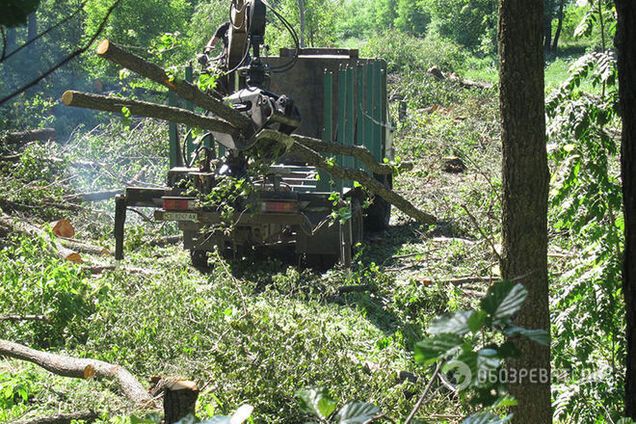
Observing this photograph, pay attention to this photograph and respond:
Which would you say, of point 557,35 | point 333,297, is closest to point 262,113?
point 333,297

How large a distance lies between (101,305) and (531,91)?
16.8 feet

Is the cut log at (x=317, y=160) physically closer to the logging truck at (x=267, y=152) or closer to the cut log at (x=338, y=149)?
the logging truck at (x=267, y=152)

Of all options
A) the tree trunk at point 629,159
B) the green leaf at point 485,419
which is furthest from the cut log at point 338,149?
the green leaf at point 485,419

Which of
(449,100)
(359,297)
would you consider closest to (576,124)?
(359,297)

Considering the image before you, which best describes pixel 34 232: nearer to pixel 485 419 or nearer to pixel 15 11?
pixel 485 419

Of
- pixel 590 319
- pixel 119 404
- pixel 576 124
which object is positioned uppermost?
pixel 576 124

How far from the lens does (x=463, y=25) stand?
42781 millimetres

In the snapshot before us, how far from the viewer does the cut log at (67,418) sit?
585 centimetres

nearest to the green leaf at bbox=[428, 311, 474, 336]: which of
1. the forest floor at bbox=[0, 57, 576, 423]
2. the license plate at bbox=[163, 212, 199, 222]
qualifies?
the forest floor at bbox=[0, 57, 576, 423]

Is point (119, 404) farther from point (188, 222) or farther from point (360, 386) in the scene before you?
point (188, 222)

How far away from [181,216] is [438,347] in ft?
28.3

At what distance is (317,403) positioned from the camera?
210cm

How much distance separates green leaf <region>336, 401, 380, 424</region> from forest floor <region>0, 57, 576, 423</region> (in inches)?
114

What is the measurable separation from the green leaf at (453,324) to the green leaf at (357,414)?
26cm
